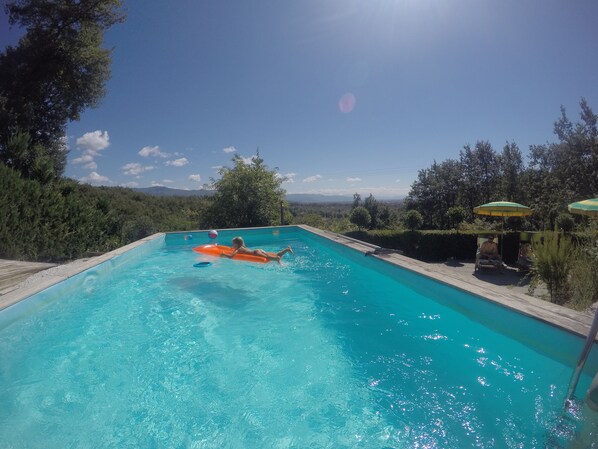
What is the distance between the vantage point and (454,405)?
7.35 feet

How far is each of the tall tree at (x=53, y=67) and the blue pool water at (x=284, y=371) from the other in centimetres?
1141

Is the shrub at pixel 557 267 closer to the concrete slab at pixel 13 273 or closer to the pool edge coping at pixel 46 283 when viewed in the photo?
the pool edge coping at pixel 46 283

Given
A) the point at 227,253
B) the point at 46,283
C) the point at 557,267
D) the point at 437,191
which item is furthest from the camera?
the point at 437,191

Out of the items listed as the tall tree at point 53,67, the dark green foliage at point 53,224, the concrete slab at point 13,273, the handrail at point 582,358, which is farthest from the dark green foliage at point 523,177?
the tall tree at point 53,67

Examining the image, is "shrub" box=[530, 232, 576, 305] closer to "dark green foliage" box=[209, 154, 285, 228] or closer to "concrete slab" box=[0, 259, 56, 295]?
"concrete slab" box=[0, 259, 56, 295]

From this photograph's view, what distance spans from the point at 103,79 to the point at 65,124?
110 inches

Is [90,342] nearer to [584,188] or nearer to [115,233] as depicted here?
[115,233]

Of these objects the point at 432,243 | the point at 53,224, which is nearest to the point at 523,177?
the point at 432,243

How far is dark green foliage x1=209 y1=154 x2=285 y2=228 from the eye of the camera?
1259 centimetres

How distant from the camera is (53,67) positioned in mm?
12773

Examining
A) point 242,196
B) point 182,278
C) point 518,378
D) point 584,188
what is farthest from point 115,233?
point 584,188

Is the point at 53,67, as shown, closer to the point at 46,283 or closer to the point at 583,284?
the point at 46,283

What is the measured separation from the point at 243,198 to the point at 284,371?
33.7 ft

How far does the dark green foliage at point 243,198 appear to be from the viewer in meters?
12.6
